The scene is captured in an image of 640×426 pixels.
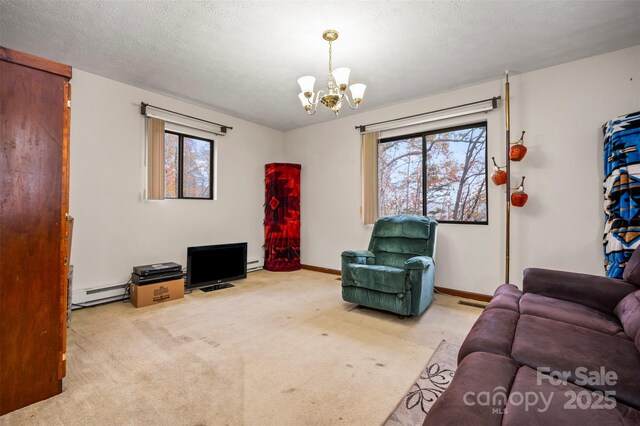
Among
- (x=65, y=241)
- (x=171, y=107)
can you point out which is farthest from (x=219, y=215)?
(x=65, y=241)

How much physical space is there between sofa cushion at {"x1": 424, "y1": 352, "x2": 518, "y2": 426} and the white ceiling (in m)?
2.31

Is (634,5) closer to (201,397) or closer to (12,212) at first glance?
(201,397)

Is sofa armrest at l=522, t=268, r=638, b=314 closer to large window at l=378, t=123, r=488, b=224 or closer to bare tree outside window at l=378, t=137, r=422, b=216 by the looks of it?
large window at l=378, t=123, r=488, b=224

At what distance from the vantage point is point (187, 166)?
4.05m

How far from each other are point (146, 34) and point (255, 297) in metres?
2.85

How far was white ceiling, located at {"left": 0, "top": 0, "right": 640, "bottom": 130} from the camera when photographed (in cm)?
211

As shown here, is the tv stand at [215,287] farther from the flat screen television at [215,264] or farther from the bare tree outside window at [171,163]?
the bare tree outside window at [171,163]

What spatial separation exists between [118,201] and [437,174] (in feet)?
13.1

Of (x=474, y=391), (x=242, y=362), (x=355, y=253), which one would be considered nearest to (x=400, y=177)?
(x=355, y=253)

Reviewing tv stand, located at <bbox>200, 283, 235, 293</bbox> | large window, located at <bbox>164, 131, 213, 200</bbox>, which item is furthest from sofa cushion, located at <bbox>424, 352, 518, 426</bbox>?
large window, located at <bbox>164, 131, 213, 200</bbox>

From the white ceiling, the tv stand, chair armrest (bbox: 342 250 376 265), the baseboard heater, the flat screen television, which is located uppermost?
the white ceiling

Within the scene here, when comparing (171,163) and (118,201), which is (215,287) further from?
(171,163)

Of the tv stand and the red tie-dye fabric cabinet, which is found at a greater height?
the red tie-dye fabric cabinet

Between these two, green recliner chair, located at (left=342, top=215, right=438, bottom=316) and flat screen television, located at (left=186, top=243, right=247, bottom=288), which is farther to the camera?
flat screen television, located at (left=186, top=243, right=247, bottom=288)
